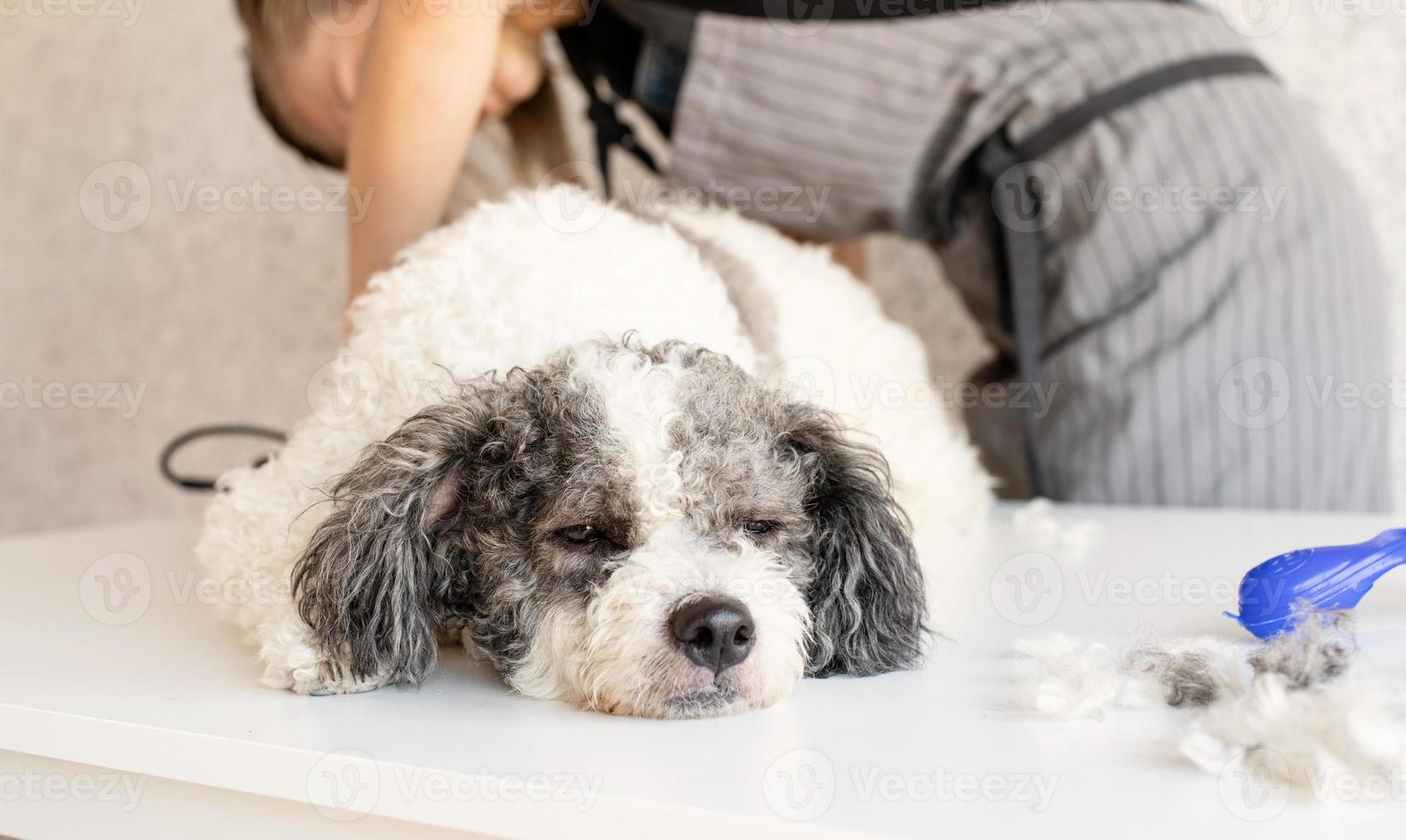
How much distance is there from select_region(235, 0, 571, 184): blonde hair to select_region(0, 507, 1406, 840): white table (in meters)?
1.16

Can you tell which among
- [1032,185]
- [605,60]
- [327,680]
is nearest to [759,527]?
[327,680]

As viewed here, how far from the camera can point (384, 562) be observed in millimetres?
1011

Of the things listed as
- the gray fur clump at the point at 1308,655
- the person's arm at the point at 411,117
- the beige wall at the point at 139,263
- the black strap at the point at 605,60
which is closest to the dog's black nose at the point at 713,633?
the gray fur clump at the point at 1308,655

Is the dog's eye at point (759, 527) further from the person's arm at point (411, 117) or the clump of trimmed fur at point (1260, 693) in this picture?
the person's arm at point (411, 117)

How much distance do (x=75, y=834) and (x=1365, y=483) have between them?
196 cm

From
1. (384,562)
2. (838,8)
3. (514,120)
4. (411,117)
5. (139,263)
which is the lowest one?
(139,263)

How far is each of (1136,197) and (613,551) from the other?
129 centimetres

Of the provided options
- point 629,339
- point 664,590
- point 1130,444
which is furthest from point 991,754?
point 1130,444

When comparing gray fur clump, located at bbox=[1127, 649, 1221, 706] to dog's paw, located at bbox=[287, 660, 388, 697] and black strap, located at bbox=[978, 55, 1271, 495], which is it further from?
black strap, located at bbox=[978, 55, 1271, 495]

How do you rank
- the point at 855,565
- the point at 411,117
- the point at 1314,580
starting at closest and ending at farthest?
the point at 1314,580
the point at 855,565
the point at 411,117

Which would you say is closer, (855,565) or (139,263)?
(855,565)

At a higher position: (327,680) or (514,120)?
(514,120)

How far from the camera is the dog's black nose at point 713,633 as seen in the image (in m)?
0.93

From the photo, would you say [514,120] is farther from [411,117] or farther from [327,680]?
[327,680]
